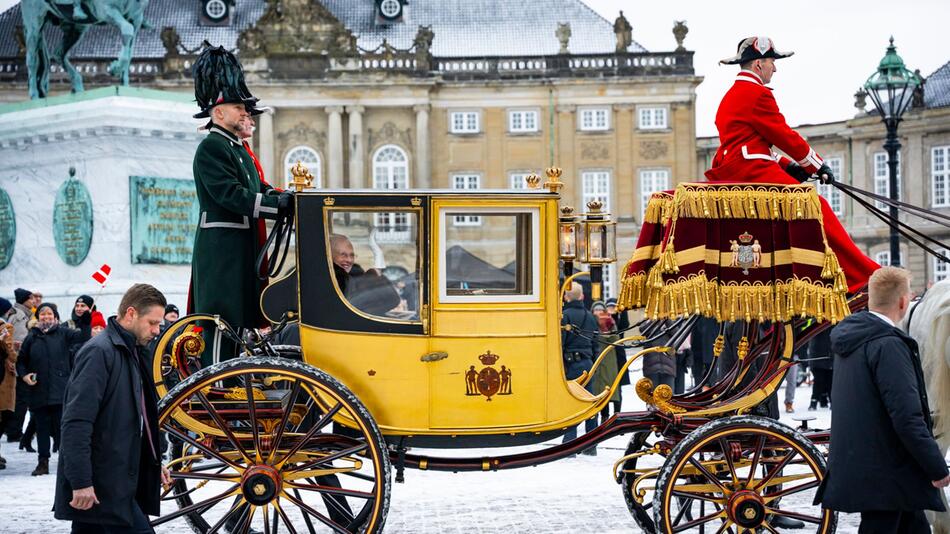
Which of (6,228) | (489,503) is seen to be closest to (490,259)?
(489,503)

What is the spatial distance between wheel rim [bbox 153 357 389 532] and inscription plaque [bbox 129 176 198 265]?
896 cm

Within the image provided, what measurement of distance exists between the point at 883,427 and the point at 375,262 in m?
2.75

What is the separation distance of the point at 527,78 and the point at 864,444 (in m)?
51.4

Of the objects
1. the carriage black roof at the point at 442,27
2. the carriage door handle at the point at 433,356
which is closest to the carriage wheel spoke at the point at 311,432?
the carriage door handle at the point at 433,356

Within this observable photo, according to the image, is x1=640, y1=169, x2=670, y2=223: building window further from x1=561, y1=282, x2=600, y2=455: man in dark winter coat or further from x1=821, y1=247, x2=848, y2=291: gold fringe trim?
x1=821, y1=247, x2=848, y2=291: gold fringe trim

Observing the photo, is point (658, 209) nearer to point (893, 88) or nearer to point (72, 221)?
point (72, 221)

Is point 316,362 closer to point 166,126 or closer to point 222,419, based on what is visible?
point 222,419

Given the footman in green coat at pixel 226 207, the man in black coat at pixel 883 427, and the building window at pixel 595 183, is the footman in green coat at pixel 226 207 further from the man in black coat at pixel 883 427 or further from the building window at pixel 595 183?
the building window at pixel 595 183

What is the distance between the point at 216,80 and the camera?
7004 mm

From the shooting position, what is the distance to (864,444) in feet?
17.7

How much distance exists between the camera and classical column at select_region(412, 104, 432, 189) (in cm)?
5494

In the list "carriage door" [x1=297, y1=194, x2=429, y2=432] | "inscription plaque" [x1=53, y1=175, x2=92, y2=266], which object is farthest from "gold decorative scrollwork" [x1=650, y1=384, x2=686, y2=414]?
"inscription plaque" [x1=53, y1=175, x2=92, y2=266]

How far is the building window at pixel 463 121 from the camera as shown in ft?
185

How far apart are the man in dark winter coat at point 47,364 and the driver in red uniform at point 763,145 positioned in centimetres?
835
